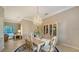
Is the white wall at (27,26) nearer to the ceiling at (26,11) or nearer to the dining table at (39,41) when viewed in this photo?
the ceiling at (26,11)

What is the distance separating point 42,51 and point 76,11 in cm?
111

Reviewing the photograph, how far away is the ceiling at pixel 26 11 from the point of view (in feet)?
7.84

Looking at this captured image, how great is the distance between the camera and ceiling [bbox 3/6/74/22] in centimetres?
239

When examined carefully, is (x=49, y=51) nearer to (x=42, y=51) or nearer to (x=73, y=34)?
(x=42, y=51)

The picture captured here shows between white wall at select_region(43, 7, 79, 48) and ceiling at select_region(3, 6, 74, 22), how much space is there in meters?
0.12

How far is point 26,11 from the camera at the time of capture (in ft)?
7.99

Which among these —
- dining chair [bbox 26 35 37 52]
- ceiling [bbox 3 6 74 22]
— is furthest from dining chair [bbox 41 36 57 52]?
ceiling [bbox 3 6 74 22]

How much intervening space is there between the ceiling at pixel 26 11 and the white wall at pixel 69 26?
12cm

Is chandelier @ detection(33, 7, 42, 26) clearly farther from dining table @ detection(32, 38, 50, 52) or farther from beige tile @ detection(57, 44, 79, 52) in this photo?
beige tile @ detection(57, 44, 79, 52)

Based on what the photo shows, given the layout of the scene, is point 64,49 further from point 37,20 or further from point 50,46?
point 37,20

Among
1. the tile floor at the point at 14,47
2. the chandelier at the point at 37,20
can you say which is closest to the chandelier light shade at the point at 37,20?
the chandelier at the point at 37,20

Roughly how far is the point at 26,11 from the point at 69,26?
3.20 feet
